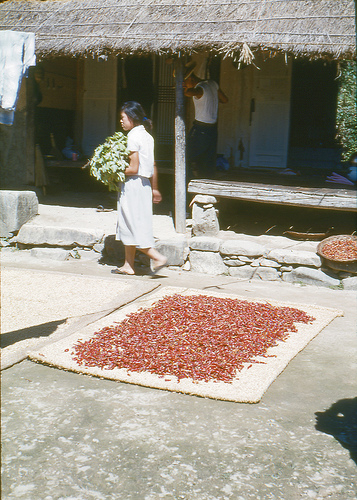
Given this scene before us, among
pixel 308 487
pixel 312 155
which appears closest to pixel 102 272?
pixel 308 487

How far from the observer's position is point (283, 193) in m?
6.91

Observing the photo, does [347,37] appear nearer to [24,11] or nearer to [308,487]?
[24,11]

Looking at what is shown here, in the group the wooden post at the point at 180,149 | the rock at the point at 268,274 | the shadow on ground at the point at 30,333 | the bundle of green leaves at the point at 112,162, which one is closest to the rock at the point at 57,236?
the wooden post at the point at 180,149

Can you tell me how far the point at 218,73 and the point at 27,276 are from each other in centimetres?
545

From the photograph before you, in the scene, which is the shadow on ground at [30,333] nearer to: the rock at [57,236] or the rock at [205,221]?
the rock at [57,236]

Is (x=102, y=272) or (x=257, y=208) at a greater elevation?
(x=257, y=208)

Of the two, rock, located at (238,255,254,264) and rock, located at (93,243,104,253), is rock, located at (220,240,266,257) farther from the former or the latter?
rock, located at (93,243,104,253)

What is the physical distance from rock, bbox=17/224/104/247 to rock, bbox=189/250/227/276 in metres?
1.39

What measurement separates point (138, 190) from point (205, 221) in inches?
56.5

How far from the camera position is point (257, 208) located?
29.6ft

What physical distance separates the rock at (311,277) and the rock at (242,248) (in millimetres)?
466

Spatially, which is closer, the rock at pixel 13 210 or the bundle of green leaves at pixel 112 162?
the bundle of green leaves at pixel 112 162

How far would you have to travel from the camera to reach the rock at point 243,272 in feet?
22.2

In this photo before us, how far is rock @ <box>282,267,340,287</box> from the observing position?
6.37m
